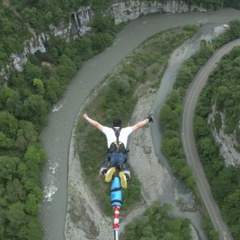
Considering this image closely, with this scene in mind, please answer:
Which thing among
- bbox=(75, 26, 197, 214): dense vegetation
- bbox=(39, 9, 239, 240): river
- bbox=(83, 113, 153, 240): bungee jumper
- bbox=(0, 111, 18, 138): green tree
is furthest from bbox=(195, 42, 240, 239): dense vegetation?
bbox=(83, 113, 153, 240): bungee jumper

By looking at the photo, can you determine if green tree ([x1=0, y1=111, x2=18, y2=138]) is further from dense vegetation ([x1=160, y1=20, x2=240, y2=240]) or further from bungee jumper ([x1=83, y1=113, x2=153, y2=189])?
bungee jumper ([x1=83, y1=113, x2=153, y2=189])

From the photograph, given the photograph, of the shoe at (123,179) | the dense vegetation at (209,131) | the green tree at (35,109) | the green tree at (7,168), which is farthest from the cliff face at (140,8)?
the shoe at (123,179)

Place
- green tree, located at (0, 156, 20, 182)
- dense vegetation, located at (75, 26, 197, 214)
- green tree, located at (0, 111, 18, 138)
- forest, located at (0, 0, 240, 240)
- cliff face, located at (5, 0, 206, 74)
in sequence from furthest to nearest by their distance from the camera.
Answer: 1. cliff face, located at (5, 0, 206, 74)
2. green tree, located at (0, 111, 18, 138)
3. dense vegetation, located at (75, 26, 197, 214)
4. green tree, located at (0, 156, 20, 182)
5. forest, located at (0, 0, 240, 240)

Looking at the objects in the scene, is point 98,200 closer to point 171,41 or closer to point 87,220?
point 87,220

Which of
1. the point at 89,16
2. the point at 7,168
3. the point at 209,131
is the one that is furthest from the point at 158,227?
the point at 89,16

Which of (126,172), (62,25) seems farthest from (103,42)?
(126,172)

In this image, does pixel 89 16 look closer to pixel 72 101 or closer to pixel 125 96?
pixel 72 101
